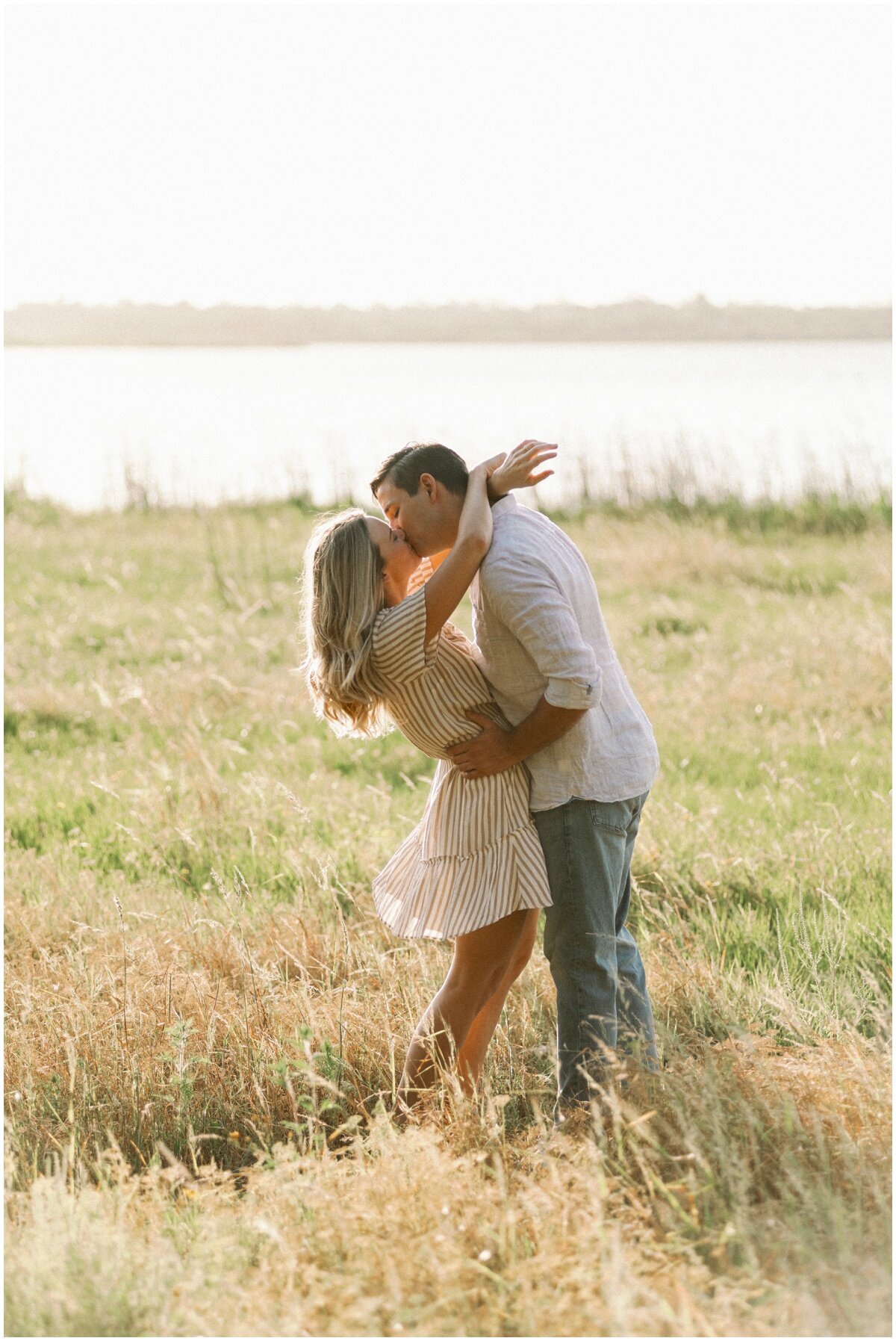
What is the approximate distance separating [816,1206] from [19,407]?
31.0 m

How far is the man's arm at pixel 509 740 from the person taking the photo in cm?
350

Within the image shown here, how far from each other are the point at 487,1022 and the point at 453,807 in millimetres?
692

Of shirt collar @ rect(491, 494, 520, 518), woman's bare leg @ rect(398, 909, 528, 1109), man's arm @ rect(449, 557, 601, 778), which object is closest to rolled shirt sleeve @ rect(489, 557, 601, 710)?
man's arm @ rect(449, 557, 601, 778)

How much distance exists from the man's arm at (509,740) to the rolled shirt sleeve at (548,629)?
71 mm

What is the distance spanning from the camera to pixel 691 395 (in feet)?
123

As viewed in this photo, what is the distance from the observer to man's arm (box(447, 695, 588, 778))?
3.50 metres

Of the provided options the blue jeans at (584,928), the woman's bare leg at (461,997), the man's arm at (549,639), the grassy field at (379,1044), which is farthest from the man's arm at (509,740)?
the grassy field at (379,1044)

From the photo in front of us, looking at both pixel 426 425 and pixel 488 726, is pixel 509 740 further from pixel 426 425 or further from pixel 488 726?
pixel 426 425

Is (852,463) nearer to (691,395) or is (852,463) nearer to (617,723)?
(617,723)

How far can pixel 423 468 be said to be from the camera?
3635mm

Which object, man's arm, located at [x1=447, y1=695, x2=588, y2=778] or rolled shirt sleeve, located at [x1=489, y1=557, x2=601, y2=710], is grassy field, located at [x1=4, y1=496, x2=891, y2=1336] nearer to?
man's arm, located at [x1=447, y1=695, x2=588, y2=778]

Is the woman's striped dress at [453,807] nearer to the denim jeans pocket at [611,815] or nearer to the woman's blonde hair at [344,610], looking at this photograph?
the woman's blonde hair at [344,610]

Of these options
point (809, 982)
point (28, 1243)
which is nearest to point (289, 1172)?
point (28, 1243)

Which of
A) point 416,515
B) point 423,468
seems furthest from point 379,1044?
point 423,468
